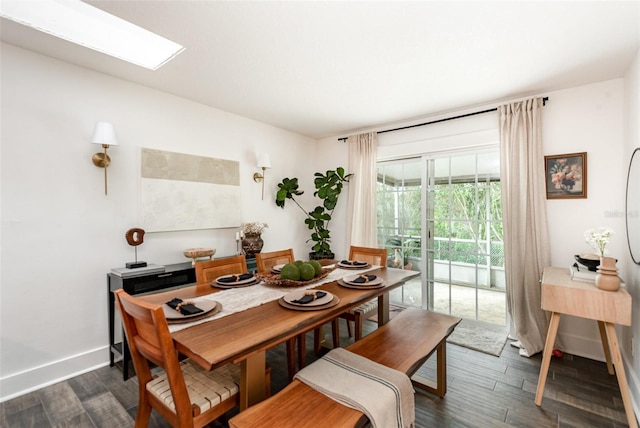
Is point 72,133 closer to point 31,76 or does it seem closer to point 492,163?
point 31,76

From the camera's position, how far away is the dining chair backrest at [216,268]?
2.21 m

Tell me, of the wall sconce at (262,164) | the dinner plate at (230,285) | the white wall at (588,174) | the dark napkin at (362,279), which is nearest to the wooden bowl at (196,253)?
the dinner plate at (230,285)

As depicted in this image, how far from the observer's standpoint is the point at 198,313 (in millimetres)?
1418

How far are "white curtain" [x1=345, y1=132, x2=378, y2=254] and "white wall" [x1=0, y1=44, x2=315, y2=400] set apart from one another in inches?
91.4

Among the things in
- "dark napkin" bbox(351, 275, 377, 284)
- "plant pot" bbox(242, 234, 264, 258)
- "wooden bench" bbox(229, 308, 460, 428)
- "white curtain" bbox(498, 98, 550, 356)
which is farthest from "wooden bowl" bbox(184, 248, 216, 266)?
"white curtain" bbox(498, 98, 550, 356)

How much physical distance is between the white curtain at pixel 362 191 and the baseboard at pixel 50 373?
3117 millimetres

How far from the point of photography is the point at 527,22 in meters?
1.81

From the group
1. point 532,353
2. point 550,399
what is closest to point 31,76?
point 550,399

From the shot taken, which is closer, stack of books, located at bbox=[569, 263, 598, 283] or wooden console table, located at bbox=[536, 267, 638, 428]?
wooden console table, located at bbox=[536, 267, 638, 428]

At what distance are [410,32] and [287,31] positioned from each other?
0.84 meters

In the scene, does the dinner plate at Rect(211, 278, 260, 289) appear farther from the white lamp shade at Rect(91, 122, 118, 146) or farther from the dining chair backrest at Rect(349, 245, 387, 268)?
the white lamp shade at Rect(91, 122, 118, 146)

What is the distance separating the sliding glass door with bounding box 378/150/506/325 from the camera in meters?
3.26

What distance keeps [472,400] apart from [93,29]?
3930mm

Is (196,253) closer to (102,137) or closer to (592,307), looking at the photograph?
(102,137)
